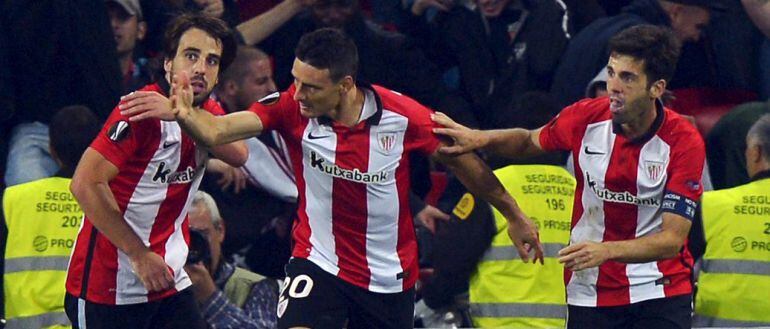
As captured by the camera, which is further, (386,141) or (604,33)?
(604,33)

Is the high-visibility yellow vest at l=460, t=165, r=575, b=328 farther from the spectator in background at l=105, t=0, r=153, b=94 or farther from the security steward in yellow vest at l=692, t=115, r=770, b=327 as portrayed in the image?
the spectator in background at l=105, t=0, r=153, b=94

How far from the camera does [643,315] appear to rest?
8.75 metres

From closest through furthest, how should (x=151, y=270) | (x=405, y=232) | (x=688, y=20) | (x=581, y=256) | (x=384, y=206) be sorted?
1. (x=581, y=256)
2. (x=151, y=270)
3. (x=384, y=206)
4. (x=405, y=232)
5. (x=688, y=20)

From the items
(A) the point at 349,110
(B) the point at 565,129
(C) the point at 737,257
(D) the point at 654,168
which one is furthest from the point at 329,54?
(C) the point at 737,257

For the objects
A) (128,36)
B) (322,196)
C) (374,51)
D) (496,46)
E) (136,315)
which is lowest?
(496,46)

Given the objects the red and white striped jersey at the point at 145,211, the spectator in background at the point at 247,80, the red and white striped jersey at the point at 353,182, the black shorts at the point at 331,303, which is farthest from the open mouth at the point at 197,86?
the spectator in background at the point at 247,80

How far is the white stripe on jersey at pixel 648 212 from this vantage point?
8.70 metres

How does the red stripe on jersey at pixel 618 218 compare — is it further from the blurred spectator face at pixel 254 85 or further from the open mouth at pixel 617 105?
the blurred spectator face at pixel 254 85

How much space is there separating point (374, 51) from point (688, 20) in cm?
Result: 187

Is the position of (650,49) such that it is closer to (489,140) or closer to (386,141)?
(489,140)

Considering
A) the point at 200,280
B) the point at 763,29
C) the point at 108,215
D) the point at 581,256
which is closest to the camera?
the point at 581,256

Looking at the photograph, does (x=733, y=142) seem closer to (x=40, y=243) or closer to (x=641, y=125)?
(x=641, y=125)

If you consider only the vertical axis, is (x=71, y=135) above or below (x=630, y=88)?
below

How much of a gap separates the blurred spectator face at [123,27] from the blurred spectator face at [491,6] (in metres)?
2.15
